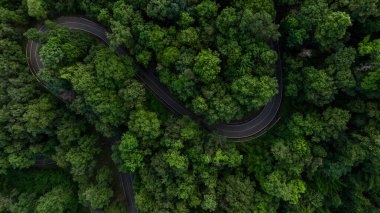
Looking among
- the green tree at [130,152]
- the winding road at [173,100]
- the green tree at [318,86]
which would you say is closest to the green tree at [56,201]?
the green tree at [130,152]

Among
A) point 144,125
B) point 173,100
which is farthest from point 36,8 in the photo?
point 173,100

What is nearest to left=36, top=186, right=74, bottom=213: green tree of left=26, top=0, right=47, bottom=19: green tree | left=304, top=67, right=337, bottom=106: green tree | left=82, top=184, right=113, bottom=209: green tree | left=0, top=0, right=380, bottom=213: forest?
left=0, top=0, right=380, bottom=213: forest

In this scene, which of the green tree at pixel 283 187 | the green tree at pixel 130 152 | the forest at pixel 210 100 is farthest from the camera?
the green tree at pixel 130 152

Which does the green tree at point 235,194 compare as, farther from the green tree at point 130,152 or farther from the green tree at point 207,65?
the green tree at point 207,65

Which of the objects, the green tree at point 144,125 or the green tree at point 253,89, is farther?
the green tree at point 144,125

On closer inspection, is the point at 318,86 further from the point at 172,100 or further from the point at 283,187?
the point at 172,100

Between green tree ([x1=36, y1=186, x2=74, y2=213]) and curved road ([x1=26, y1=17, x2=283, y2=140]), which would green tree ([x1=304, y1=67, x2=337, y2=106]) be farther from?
green tree ([x1=36, y1=186, x2=74, y2=213])

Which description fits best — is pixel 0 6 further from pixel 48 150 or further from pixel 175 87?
pixel 175 87
